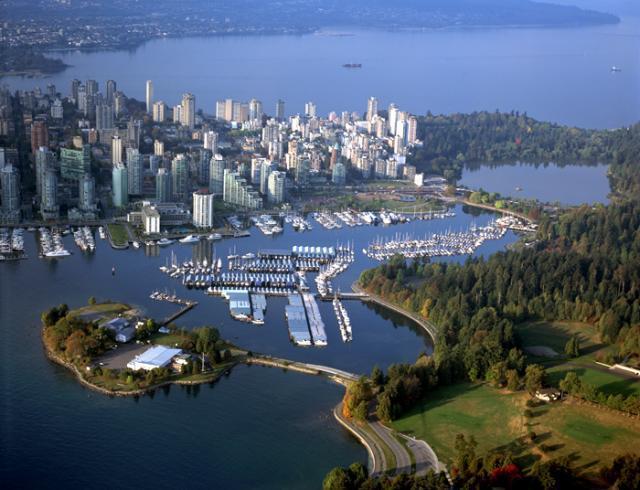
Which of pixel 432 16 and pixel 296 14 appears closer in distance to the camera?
pixel 296 14

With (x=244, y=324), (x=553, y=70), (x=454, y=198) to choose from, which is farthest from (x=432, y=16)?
(x=244, y=324)

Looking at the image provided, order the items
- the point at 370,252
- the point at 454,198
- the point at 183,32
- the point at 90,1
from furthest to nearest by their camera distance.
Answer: the point at 183,32, the point at 90,1, the point at 454,198, the point at 370,252

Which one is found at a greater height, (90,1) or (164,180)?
(90,1)

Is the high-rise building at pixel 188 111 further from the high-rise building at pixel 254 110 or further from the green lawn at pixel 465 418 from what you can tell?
the green lawn at pixel 465 418

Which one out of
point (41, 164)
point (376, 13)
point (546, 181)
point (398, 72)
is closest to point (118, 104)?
point (41, 164)

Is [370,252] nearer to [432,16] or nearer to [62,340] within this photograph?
[62,340]

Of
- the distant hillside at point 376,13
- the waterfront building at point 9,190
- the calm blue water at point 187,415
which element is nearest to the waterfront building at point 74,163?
the waterfront building at point 9,190

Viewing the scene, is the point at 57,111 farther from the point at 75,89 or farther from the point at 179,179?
the point at 179,179
